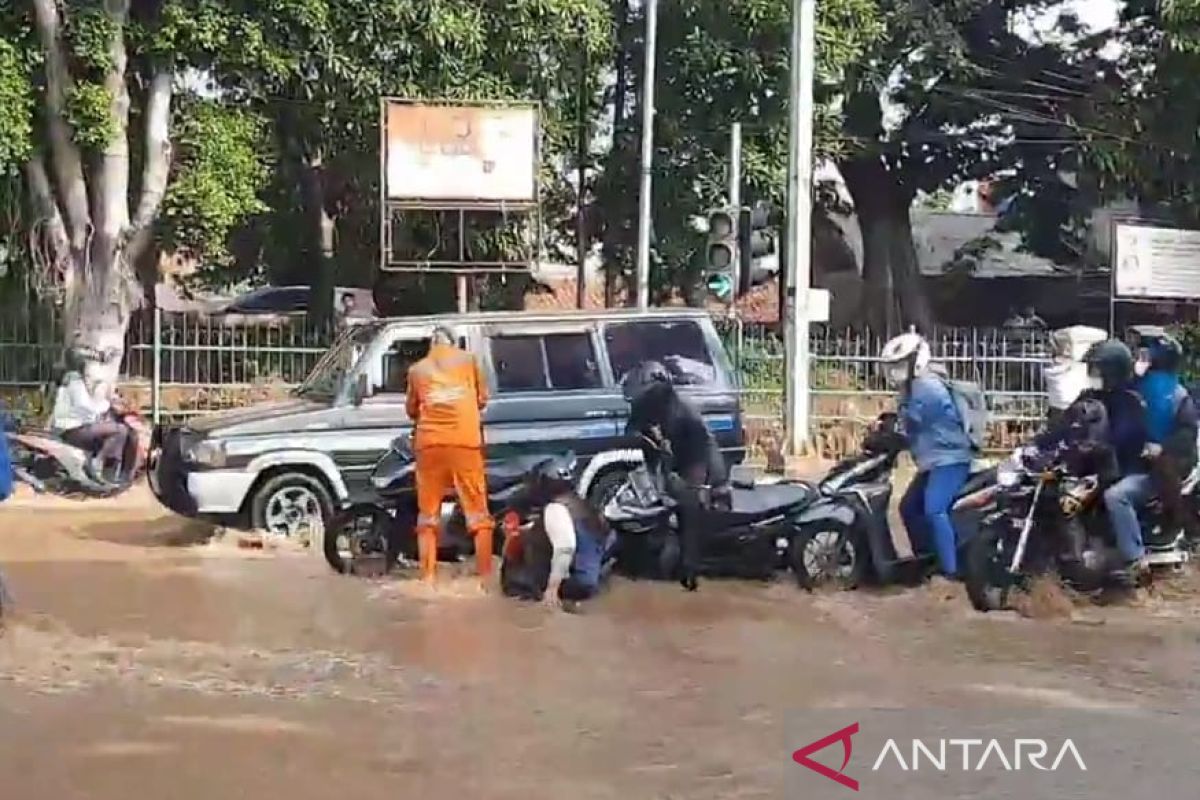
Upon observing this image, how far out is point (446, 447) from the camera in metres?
10.8

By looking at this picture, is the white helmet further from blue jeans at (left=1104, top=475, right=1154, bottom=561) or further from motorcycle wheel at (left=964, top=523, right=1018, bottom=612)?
blue jeans at (left=1104, top=475, right=1154, bottom=561)

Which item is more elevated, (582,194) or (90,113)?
(90,113)

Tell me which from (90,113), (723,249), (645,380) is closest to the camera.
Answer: (645,380)

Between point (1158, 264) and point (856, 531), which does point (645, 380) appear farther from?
point (1158, 264)

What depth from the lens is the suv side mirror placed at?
509 inches

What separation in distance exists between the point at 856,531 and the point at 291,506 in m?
4.35

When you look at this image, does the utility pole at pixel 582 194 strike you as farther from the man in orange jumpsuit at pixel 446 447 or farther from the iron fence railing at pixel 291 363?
the man in orange jumpsuit at pixel 446 447

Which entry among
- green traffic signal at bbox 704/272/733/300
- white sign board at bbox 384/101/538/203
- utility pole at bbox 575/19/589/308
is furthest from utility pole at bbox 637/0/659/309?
green traffic signal at bbox 704/272/733/300

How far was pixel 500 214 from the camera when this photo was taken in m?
21.6

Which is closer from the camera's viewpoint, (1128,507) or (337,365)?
(1128,507)

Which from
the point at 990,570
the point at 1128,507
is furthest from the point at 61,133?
the point at 1128,507

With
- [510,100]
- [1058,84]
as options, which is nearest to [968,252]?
[1058,84]

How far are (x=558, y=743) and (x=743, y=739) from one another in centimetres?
74

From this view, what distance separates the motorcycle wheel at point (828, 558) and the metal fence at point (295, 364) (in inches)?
330
